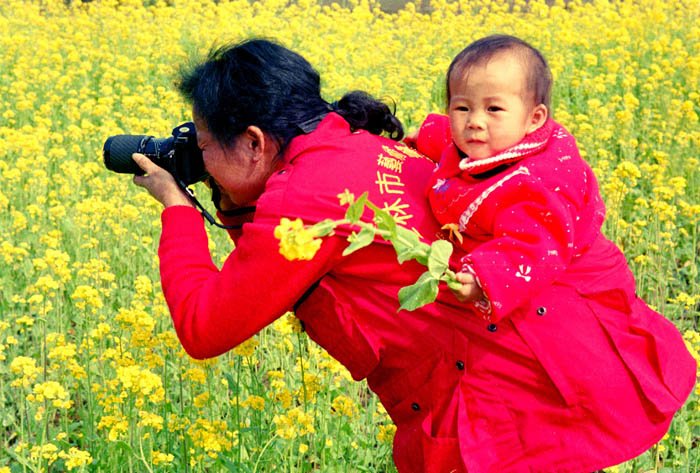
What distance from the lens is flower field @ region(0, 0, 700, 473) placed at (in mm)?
2227

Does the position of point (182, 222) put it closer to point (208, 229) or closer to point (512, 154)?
point (512, 154)

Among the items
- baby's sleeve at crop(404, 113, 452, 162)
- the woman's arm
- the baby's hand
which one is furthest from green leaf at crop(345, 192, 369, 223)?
baby's sleeve at crop(404, 113, 452, 162)

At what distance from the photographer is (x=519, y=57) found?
1.50 m

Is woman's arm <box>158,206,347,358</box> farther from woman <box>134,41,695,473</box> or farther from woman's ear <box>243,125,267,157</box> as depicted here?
woman's ear <box>243,125,267,157</box>

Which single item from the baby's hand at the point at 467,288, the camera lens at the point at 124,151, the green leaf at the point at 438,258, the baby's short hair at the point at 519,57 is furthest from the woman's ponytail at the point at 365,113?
the green leaf at the point at 438,258

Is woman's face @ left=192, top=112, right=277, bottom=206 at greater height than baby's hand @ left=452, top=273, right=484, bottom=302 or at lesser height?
greater

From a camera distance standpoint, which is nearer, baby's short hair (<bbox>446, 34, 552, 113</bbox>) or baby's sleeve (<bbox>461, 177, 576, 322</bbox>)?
baby's sleeve (<bbox>461, 177, 576, 322</bbox>)

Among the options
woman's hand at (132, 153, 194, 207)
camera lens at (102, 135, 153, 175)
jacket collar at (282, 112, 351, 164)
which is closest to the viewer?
jacket collar at (282, 112, 351, 164)

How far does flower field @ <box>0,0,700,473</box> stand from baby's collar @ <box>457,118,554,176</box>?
1.91 feet

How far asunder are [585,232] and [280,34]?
614cm

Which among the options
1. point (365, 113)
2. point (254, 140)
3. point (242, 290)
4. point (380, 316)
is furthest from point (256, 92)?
point (380, 316)

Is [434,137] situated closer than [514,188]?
No

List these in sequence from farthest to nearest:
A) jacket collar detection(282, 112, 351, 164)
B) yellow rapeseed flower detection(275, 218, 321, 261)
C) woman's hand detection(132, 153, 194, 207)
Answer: woman's hand detection(132, 153, 194, 207) < jacket collar detection(282, 112, 351, 164) < yellow rapeseed flower detection(275, 218, 321, 261)

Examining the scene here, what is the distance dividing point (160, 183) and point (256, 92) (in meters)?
0.32
